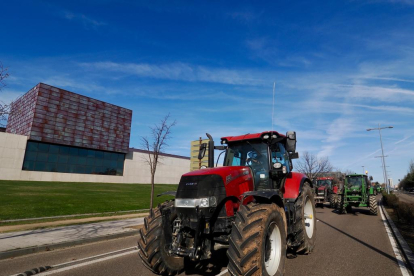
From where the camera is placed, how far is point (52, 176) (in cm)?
3647

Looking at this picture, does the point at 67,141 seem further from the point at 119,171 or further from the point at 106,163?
the point at 119,171

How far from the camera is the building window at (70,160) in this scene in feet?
116

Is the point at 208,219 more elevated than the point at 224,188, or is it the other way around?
the point at 224,188

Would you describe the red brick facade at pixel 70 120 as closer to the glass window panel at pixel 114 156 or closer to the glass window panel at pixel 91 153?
the glass window panel at pixel 91 153

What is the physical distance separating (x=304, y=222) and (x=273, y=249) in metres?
1.85

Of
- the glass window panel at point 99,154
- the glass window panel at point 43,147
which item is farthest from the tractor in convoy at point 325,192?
the glass window panel at point 43,147

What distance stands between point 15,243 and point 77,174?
1383 inches

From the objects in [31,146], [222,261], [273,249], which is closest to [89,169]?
[31,146]

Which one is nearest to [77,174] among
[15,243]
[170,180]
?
[170,180]

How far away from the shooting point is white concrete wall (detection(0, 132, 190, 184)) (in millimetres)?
32938

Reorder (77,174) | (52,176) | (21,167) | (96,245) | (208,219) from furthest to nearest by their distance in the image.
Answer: (77,174)
(52,176)
(21,167)
(96,245)
(208,219)

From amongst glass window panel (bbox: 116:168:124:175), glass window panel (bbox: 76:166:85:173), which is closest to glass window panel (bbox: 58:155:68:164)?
glass window panel (bbox: 76:166:85:173)

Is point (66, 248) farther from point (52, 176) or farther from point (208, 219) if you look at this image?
point (52, 176)

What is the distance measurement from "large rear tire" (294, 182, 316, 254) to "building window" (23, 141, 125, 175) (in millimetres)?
39088
